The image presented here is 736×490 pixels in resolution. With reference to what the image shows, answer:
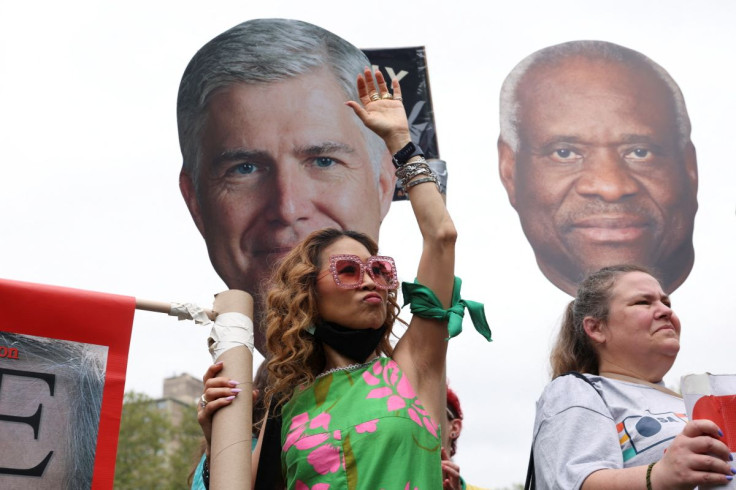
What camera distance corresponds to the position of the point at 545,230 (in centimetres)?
569

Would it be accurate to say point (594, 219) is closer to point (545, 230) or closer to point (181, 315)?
point (545, 230)

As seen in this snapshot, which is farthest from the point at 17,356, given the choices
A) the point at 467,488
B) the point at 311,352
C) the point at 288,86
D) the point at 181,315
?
the point at 288,86

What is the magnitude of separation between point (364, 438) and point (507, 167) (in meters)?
4.01

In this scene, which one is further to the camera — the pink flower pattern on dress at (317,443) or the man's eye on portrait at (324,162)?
the man's eye on portrait at (324,162)

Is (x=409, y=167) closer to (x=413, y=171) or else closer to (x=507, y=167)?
(x=413, y=171)

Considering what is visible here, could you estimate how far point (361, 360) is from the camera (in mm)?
2479

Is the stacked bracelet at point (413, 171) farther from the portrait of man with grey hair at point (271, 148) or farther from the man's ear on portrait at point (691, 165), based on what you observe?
the man's ear on portrait at point (691, 165)

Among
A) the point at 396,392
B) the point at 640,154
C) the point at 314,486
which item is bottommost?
the point at 314,486

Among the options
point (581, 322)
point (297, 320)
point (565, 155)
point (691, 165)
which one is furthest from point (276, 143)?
point (297, 320)

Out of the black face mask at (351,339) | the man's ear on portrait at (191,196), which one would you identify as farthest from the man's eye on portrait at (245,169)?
the black face mask at (351,339)

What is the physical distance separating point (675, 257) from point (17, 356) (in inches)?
157

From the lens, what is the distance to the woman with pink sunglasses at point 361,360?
2.21 meters

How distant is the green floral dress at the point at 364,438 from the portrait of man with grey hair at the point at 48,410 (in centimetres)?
60

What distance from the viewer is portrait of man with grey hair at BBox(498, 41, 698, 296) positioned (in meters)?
5.48
